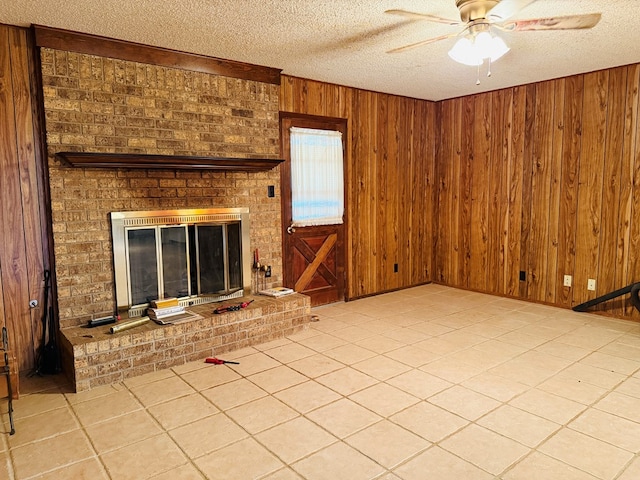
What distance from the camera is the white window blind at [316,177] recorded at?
185 inches

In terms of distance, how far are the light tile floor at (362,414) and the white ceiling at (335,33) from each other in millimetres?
2469

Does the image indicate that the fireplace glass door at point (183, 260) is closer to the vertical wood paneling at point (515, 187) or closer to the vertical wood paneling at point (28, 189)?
the vertical wood paneling at point (28, 189)

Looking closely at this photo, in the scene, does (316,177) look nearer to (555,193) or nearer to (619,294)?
(555,193)

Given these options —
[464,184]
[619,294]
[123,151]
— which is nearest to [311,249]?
[123,151]

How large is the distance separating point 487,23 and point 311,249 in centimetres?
291

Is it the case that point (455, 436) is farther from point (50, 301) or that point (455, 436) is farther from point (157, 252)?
point (50, 301)

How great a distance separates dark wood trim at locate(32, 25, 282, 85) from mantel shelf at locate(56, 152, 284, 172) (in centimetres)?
79

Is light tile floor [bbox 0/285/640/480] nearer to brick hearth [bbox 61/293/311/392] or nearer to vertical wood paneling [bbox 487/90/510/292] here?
brick hearth [bbox 61/293/311/392]

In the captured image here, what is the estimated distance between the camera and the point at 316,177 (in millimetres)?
4836

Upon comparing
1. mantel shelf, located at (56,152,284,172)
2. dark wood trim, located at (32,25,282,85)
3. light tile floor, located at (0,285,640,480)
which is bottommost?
light tile floor, located at (0,285,640,480)

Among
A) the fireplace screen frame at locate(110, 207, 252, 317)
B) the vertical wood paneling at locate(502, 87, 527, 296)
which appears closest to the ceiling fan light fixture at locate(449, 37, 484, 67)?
the fireplace screen frame at locate(110, 207, 252, 317)

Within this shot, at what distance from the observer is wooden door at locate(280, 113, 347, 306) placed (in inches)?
182

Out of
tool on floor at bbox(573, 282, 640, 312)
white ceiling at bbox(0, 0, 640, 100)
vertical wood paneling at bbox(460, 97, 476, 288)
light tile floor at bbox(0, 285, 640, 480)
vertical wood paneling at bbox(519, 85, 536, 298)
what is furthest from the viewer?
vertical wood paneling at bbox(460, 97, 476, 288)

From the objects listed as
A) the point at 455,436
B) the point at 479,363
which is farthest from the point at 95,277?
the point at 479,363
